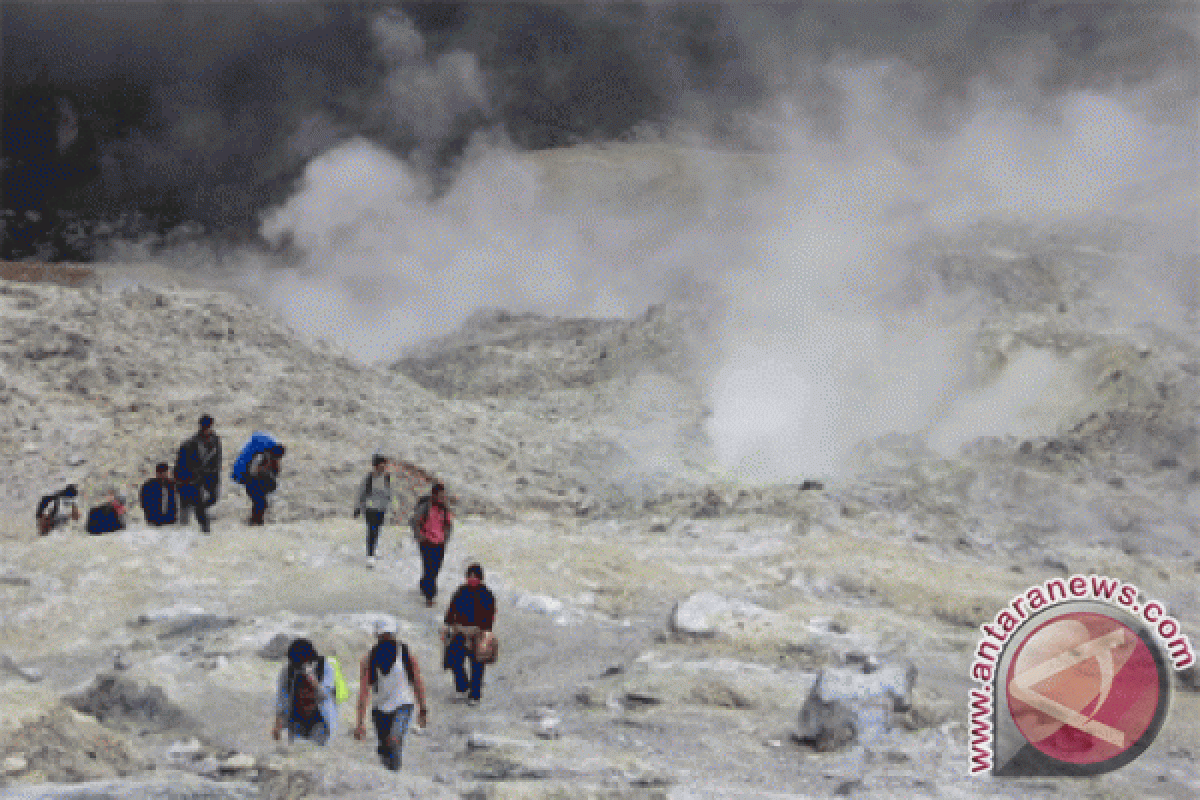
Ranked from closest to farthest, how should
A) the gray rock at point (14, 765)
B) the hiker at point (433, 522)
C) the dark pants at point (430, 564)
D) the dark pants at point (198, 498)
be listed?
the gray rock at point (14, 765) < the hiker at point (433, 522) < the dark pants at point (430, 564) < the dark pants at point (198, 498)

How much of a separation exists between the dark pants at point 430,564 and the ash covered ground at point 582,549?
20 centimetres

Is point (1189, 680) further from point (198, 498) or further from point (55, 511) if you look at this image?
point (55, 511)

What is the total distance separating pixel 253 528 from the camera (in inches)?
413

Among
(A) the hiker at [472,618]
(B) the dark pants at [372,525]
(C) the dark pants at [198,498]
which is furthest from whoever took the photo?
(C) the dark pants at [198,498]

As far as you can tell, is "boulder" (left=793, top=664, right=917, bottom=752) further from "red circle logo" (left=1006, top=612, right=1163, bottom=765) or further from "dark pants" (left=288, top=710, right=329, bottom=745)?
"dark pants" (left=288, top=710, right=329, bottom=745)

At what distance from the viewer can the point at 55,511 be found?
1102 centimetres

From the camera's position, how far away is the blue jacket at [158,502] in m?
10.3

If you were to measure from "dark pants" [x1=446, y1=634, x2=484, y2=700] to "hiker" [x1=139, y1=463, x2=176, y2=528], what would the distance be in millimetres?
4371

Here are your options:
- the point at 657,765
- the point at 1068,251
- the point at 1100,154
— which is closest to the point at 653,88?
the point at 1100,154

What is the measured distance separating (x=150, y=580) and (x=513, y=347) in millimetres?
14241

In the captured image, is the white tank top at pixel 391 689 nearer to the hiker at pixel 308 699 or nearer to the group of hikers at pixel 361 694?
the group of hikers at pixel 361 694

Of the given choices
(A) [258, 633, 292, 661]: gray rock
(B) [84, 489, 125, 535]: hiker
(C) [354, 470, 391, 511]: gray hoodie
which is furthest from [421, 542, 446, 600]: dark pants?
(B) [84, 489, 125, 535]: hiker

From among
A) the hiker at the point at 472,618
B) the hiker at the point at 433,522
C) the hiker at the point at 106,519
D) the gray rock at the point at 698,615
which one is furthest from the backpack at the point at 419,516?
the hiker at the point at 106,519

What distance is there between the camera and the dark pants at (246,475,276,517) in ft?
33.9
